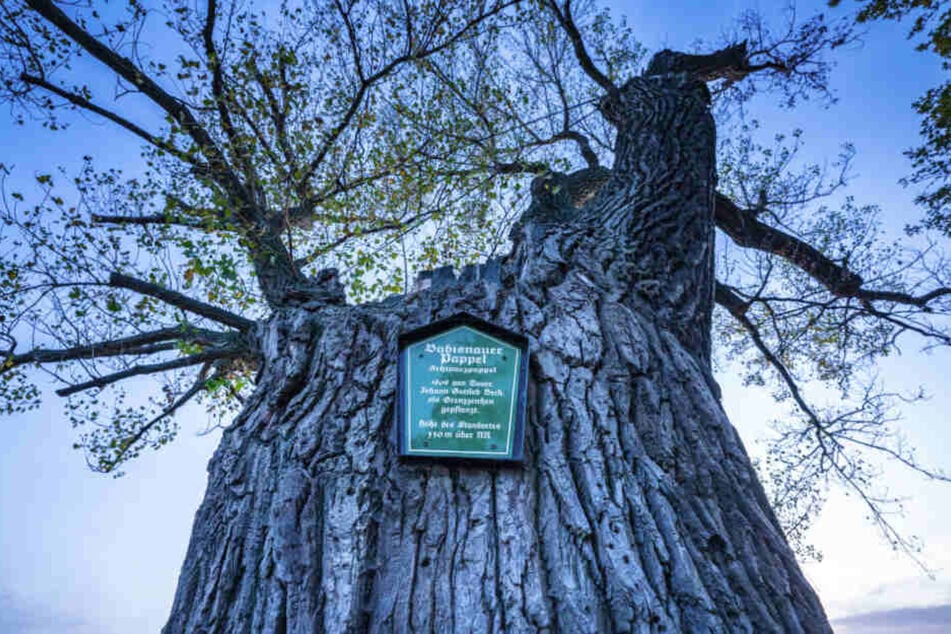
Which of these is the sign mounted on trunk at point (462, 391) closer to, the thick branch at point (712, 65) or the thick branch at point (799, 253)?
the thick branch at point (799, 253)

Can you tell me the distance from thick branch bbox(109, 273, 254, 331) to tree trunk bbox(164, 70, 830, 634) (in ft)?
6.12

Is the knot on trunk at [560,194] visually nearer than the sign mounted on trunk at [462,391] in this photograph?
No

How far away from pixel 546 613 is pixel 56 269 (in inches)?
250

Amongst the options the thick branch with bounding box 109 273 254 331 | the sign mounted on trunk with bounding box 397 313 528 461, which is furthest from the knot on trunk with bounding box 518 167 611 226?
the thick branch with bounding box 109 273 254 331

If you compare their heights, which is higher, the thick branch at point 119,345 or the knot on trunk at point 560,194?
the knot on trunk at point 560,194

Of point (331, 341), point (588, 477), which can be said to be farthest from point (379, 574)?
point (331, 341)

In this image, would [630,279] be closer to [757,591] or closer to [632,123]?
[757,591]

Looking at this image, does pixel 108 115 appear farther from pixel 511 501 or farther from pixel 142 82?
pixel 511 501

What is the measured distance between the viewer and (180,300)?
564cm

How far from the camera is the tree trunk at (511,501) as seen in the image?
212cm

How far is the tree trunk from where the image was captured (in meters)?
2.12

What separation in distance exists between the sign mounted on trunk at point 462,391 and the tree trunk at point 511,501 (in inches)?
4.6

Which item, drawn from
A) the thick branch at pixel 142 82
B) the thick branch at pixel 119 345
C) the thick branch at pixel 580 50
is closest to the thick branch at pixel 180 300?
the thick branch at pixel 119 345

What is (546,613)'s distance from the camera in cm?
202
